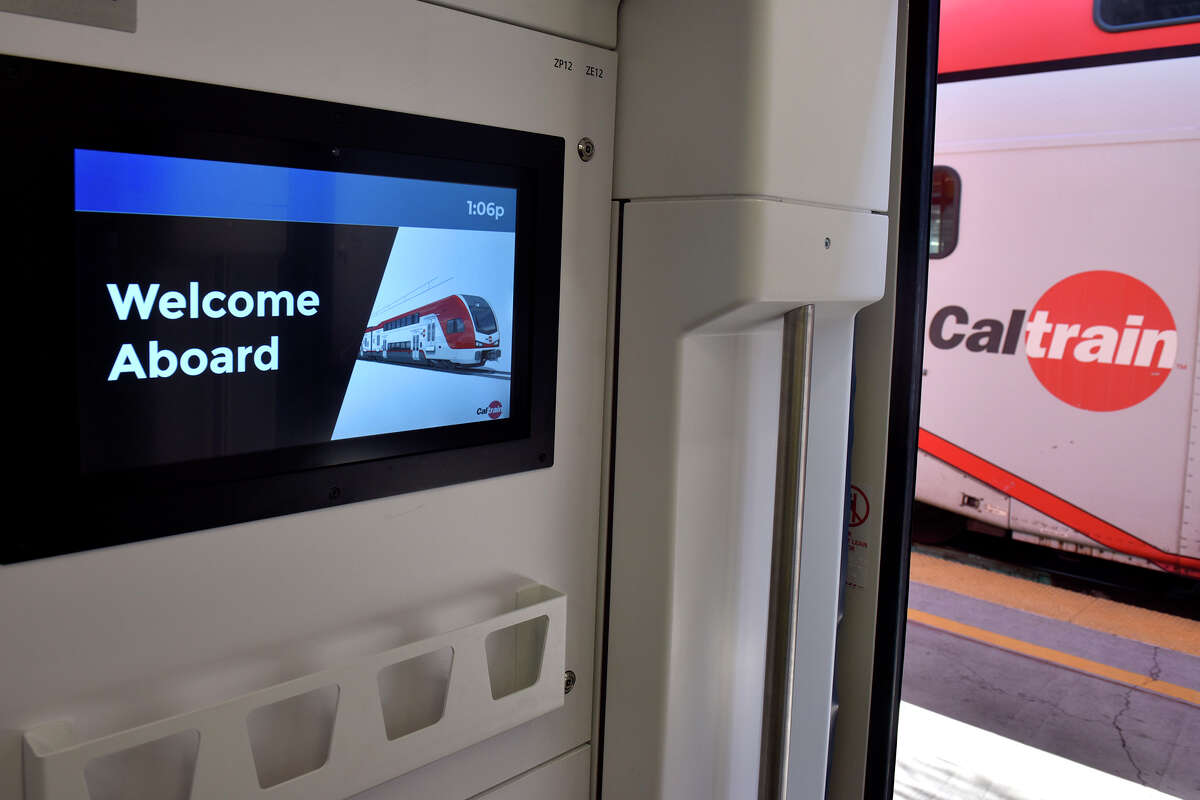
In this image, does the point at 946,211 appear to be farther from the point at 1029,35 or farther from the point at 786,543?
the point at 786,543

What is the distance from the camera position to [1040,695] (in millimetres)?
4172

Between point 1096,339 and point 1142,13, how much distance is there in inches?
61.1

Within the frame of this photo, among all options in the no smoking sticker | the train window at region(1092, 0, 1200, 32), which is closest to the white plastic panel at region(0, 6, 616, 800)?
the no smoking sticker

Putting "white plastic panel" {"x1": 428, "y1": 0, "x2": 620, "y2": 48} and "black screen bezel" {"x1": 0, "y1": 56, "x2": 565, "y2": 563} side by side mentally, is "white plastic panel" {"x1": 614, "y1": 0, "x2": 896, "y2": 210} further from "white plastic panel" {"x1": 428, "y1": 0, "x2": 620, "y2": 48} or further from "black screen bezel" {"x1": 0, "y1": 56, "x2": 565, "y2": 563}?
"black screen bezel" {"x1": 0, "y1": 56, "x2": 565, "y2": 563}

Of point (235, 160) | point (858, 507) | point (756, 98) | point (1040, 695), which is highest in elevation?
point (756, 98)

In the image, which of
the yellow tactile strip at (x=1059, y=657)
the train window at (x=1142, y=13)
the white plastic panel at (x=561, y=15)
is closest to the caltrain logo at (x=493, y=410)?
the white plastic panel at (x=561, y=15)

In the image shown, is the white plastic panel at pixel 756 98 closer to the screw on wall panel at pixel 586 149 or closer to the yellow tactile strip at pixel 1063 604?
the screw on wall panel at pixel 586 149

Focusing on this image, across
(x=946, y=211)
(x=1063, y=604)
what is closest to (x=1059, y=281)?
(x=946, y=211)

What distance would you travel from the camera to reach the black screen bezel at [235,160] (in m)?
0.88

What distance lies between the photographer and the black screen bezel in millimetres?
884

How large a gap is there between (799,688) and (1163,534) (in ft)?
12.1

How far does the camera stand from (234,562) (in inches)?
41.9

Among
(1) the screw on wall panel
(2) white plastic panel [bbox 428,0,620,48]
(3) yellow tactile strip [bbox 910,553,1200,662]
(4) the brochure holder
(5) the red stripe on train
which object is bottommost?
(3) yellow tactile strip [bbox 910,553,1200,662]

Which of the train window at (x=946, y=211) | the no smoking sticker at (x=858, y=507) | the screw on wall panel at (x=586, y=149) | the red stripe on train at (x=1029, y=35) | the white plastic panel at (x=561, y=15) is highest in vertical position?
the red stripe on train at (x=1029, y=35)
